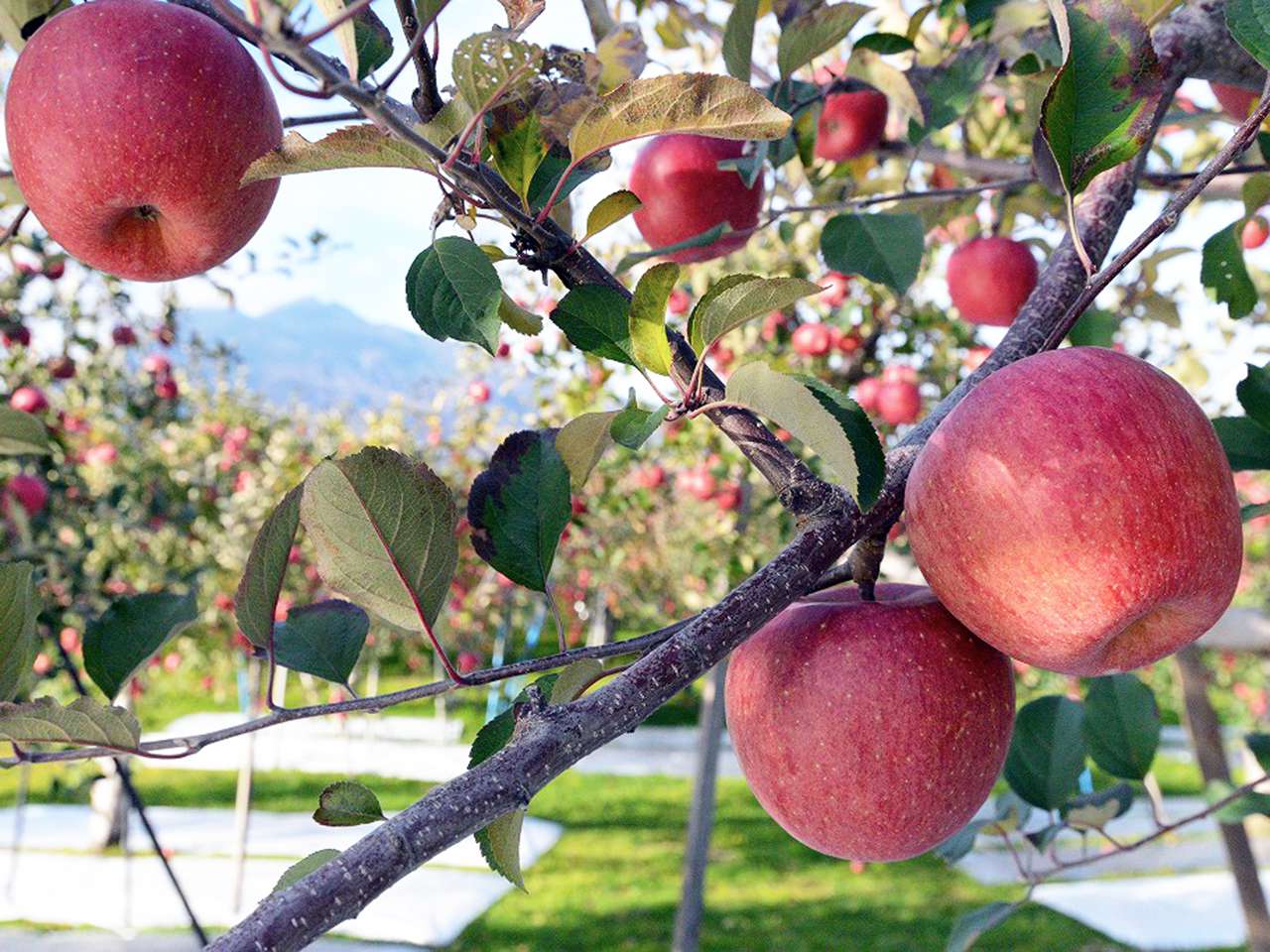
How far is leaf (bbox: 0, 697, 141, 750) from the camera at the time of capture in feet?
2.00

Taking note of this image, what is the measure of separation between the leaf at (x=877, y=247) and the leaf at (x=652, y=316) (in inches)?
18.8

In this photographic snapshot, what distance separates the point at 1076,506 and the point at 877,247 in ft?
1.81

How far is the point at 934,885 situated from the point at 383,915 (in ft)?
7.93

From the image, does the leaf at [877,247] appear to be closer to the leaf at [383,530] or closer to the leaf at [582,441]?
the leaf at [582,441]

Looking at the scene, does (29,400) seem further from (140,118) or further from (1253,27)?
(1253,27)

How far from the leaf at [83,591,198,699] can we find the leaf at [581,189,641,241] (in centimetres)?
39

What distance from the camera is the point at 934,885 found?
201 inches

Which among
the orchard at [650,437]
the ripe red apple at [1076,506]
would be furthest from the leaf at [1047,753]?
the ripe red apple at [1076,506]

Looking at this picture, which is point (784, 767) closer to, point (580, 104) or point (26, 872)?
point (580, 104)

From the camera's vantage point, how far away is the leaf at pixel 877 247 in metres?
1.10

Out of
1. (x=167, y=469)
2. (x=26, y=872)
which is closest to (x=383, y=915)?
(x=26, y=872)

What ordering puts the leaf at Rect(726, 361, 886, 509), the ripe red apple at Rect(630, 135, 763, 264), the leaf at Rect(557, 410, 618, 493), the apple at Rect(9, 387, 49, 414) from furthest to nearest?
1. the apple at Rect(9, 387, 49, 414)
2. the ripe red apple at Rect(630, 135, 763, 264)
3. the leaf at Rect(557, 410, 618, 493)
4. the leaf at Rect(726, 361, 886, 509)

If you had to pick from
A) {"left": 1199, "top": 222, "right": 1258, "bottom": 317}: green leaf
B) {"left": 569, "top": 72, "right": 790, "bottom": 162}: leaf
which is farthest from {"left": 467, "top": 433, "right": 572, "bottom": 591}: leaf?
{"left": 1199, "top": 222, "right": 1258, "bottom": 317}: green leaf

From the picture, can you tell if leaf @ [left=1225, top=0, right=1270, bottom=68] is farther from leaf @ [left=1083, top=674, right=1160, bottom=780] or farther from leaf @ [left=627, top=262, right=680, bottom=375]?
leaf @ [left=1083, top=674, right=1160, bottom=780]
